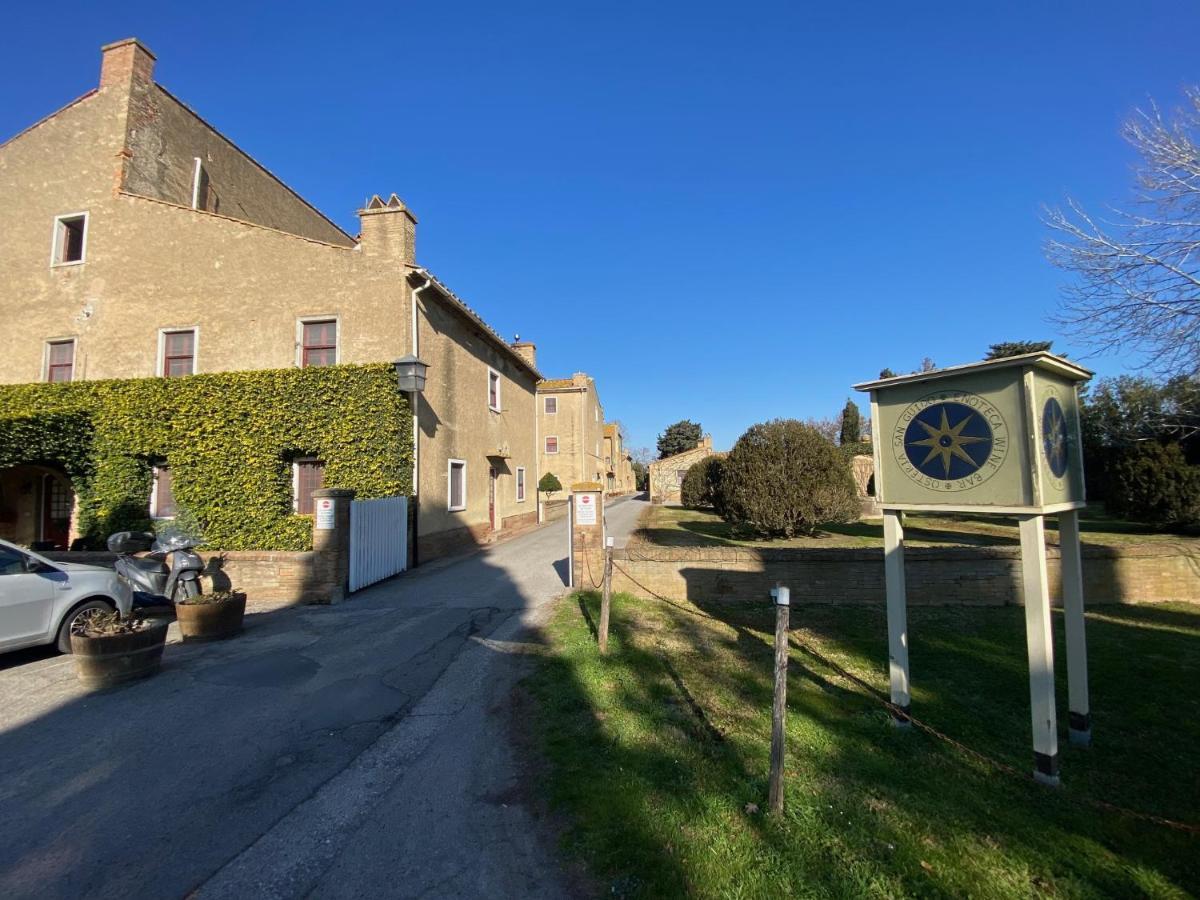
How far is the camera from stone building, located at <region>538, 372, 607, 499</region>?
34.3 metres

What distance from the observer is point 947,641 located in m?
6.33

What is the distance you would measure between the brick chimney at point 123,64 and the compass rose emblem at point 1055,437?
21480 mm

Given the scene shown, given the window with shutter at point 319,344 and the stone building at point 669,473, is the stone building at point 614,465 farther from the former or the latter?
the window with shutter at point 319,344

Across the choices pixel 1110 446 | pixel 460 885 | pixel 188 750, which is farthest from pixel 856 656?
pixel 1110 446

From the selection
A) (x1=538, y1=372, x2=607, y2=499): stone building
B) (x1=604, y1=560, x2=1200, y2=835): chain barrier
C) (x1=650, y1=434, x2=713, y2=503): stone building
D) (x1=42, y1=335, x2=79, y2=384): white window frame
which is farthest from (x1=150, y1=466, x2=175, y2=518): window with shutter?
(x1=650, y1=434, x2=713, y2=503): stone building

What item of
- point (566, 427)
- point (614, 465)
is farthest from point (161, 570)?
point (614, 465)

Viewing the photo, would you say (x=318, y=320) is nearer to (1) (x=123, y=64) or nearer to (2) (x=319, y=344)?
(2) (x=319, y=344)

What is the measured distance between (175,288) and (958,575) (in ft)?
60.3

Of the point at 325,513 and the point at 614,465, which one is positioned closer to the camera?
the point at 325,513

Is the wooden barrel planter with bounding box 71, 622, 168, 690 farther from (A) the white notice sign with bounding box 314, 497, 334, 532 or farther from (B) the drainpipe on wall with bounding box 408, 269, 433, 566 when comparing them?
(B) the drainpipe on wall with bounding box 408, 269, 433, 566

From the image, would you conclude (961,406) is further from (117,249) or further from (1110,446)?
(117,249)

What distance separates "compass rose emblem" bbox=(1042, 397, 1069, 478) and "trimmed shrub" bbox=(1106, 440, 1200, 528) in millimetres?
14271

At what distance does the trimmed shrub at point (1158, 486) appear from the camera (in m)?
13.4

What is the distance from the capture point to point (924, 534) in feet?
47.9
